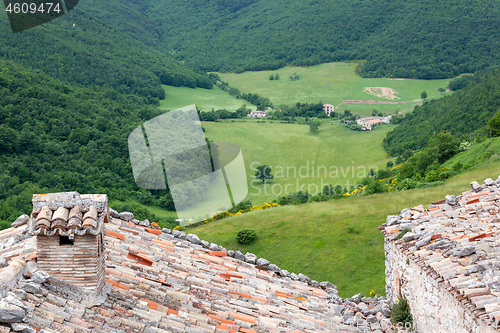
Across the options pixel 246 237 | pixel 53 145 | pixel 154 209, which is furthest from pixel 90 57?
pixel 246 237

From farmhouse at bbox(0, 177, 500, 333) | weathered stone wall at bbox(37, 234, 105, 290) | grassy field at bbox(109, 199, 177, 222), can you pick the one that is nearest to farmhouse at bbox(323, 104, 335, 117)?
grassy field at bbox(109, 199, 177, 222)

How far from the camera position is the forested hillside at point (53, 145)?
51781 mm

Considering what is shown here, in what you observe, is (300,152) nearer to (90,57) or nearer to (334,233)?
(90,57)

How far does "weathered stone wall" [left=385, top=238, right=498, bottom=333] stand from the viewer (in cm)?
927

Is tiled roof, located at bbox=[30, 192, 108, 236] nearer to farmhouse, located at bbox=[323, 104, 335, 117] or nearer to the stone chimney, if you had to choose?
the stone chimney

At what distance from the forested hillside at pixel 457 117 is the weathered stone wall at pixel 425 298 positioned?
154 feet

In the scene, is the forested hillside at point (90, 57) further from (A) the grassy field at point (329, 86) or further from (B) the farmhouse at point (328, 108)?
(B) the farmhouse at point (328, 108)

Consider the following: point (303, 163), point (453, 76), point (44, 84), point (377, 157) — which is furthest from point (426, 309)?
point (453, 76)

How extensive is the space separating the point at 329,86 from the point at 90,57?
3297 inches

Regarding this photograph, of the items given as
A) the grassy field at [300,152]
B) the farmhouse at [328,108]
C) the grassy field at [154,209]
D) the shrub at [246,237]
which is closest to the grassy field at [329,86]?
the farmhouse at [328,108]

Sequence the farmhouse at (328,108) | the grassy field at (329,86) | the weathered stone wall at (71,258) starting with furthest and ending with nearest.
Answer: the grassy field at (329,86), the farmhouse at (328,108), the weathered stone wall at (71,258)

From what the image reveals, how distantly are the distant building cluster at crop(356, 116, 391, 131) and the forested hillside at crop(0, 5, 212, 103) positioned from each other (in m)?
56.5

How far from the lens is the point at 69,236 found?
796 centimetres

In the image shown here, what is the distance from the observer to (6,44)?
9938 centimetres
